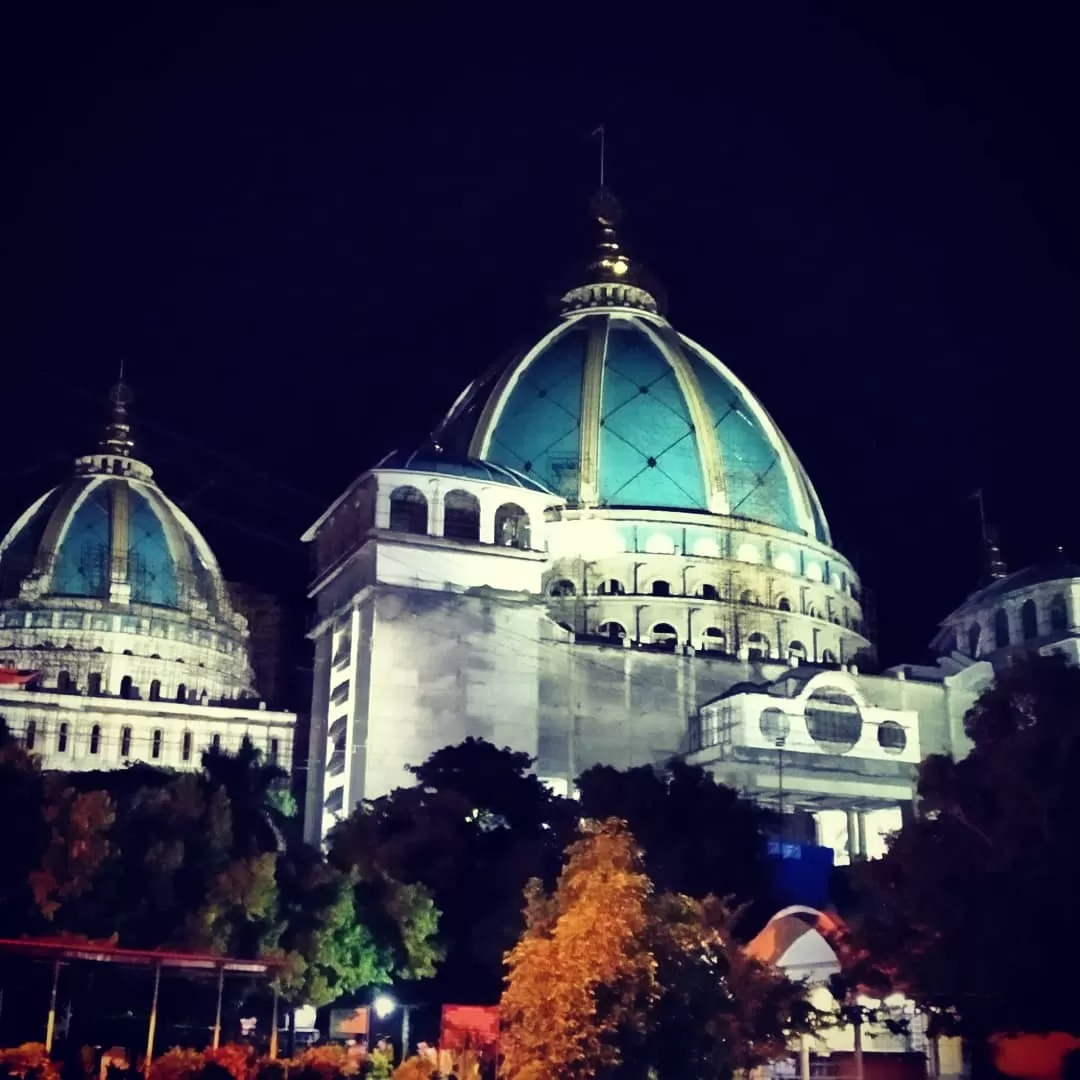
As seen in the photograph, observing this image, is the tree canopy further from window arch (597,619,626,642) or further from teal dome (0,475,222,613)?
teal dome (0,475,222,613)

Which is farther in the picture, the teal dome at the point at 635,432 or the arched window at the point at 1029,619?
the teal dome at the point at 635,432

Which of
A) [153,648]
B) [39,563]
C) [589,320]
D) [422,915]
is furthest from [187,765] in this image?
[422,915]

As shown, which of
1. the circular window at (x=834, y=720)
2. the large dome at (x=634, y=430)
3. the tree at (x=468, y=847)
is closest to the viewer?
the tree at (x=468, y=847)

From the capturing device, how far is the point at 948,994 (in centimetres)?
2288

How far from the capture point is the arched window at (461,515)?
152 feet

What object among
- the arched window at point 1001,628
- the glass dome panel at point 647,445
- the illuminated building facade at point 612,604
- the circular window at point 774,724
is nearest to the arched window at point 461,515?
the illuminated building facade at point 612,604

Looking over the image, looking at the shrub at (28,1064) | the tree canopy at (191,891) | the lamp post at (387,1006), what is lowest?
the shrub at (28,1064)

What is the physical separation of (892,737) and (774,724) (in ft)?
13.1

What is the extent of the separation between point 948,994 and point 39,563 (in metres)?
44.4

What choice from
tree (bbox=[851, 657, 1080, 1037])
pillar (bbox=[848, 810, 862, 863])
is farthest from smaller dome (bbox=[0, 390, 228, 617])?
tree (bbox=[851, 657, 1080, 1037])

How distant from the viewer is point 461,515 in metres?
46.8

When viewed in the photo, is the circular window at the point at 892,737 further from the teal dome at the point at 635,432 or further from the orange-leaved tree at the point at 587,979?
the orange-leaved tree at the point at 587,979

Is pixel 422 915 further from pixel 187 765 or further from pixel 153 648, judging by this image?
pixel 153 648

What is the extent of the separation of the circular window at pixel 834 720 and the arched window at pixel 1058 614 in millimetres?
8721
